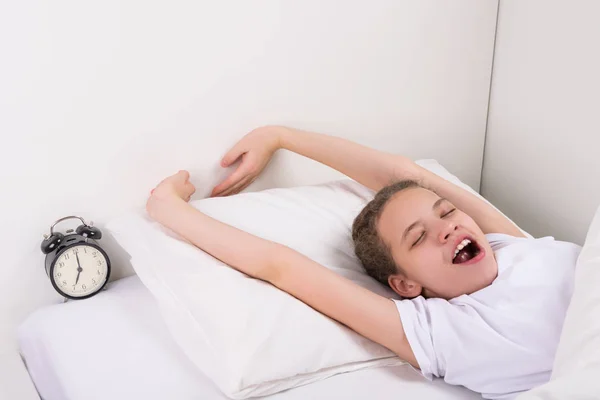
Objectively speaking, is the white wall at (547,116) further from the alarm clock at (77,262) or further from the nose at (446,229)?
the alarm clock at (77,262)

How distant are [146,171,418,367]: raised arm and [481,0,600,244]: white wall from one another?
0.63 metres

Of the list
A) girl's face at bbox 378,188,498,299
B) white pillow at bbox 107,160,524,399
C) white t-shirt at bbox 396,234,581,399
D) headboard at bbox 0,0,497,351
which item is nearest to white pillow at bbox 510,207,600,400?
white t-shirt at bbox 396,234,581,399

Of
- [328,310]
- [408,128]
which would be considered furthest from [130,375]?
[408,128]

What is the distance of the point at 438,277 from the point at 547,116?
59cm

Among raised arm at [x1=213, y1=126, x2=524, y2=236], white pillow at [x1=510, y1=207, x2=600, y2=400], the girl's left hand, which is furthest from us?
raised arm at [x1=213, y1=126, x2=524, y2=236]

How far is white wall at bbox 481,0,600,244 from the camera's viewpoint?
4.45 ft

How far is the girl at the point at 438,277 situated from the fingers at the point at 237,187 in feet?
0.34

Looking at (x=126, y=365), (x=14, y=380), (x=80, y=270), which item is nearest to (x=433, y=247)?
(x=126, y=365)

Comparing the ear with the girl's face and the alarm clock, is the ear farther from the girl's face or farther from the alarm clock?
the alarm clock

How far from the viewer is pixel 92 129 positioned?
3.84 ft

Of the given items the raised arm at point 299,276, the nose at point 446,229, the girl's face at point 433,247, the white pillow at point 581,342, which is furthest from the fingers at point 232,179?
the white pillow at point 581,342

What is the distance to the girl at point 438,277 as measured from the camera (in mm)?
974

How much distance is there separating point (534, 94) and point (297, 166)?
0.57 metres

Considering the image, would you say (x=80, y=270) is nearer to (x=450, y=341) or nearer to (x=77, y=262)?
(x=77, y=262)
